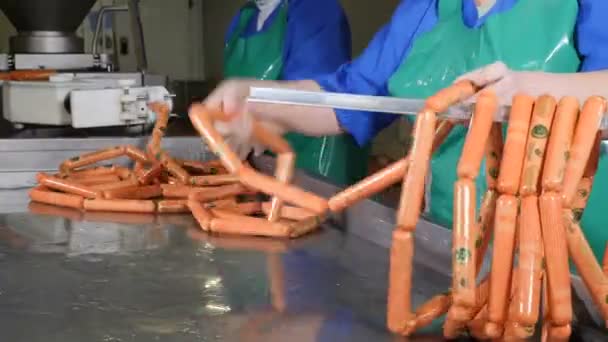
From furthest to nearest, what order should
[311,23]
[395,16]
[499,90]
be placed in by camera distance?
[311,23], [395,16], [499,90]

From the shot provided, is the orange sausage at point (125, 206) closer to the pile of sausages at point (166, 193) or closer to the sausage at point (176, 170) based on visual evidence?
the pile of sausages at point (166, 193)

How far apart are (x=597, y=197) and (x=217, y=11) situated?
295 centimetres

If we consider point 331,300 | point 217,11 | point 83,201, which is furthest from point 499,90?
point 217,11

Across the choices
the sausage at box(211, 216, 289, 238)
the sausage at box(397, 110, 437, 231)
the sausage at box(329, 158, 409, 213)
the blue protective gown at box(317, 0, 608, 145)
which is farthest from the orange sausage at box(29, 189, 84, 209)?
the sausage at box(397, 110, 437, 231)

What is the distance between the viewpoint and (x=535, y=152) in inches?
23.5

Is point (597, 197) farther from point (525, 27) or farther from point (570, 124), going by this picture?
point (570, 124)

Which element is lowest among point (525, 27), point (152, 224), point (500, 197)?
point (152, 224)

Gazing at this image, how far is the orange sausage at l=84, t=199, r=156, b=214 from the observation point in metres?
1.19

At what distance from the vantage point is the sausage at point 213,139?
0.78m

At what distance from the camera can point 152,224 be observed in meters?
1.14

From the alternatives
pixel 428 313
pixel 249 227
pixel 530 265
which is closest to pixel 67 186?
pixel 249 227

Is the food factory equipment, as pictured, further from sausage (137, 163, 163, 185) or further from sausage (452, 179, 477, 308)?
sausage (452, 179, 477, 308)

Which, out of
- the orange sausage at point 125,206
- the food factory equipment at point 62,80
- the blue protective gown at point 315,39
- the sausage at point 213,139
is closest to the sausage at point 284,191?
the sausage at point 213,139

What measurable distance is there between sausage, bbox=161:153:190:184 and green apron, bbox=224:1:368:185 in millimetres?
657
